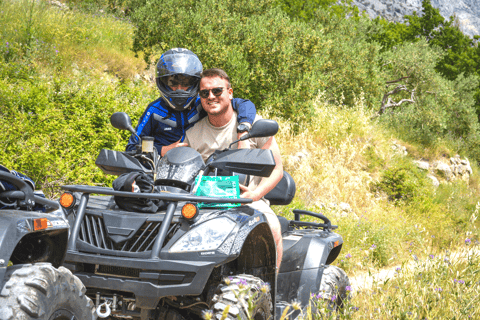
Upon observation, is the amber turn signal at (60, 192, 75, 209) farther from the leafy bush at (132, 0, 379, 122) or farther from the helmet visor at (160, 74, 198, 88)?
the leafy bush at (132, 0, 379, 122)

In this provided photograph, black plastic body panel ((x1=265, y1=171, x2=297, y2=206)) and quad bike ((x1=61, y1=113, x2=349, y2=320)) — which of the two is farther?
black plastic body panel ((x1=265, y1=171, x2=297, y2=206))

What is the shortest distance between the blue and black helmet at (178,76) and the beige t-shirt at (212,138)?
10.8 inches

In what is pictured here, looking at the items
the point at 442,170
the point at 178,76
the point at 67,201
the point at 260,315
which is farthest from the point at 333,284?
the point at 442,170

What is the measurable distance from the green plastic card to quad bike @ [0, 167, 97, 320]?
867 millimetres

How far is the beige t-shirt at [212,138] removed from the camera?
366 cm

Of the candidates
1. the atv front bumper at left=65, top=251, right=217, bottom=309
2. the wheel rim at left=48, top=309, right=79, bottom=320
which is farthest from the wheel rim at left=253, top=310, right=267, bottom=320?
the wheel rim at left=48, top=309, right=79, bottom=320

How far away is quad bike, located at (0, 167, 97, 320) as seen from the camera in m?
1.80

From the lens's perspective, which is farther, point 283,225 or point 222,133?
point 283,225

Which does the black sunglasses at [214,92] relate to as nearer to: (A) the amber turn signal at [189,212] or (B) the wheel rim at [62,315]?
(A) the amber turn signal at [189,212]

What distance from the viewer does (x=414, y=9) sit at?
2571 inches

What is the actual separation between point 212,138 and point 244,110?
31cm

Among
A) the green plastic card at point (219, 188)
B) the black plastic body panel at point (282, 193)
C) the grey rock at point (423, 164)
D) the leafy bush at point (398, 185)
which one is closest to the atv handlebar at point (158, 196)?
the green plastic card at point (219, 188)

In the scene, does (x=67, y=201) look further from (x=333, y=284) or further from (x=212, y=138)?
(x=333, y=284)

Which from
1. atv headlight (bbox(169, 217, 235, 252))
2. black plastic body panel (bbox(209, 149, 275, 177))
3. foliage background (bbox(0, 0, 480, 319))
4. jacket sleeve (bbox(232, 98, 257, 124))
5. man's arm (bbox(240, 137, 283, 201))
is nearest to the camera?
atv headlight (bbox(169, 217, 235, 252))
